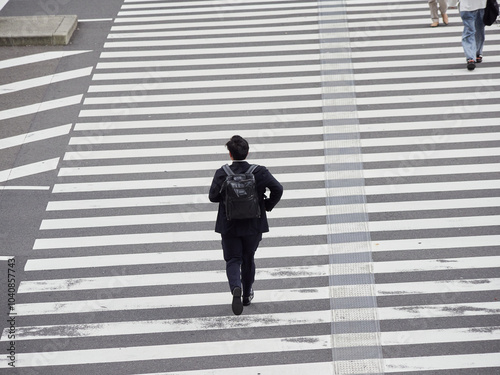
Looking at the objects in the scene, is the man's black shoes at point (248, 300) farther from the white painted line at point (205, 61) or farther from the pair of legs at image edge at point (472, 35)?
the pair of legs at image edge at point (472, 35)

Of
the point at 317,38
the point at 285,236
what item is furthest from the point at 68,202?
the point at 317,38

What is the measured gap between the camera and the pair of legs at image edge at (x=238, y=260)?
265 inches

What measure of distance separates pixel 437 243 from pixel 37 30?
8834 millimetres

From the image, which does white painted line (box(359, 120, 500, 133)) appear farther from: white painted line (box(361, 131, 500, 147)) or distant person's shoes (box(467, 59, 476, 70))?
distant person's shoes (box(467, 59, 476, 70))

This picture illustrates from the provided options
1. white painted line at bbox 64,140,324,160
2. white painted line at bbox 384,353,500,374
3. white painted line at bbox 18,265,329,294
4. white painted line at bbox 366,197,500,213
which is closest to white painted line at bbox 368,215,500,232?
white painted line at bbox 366,197,500,213

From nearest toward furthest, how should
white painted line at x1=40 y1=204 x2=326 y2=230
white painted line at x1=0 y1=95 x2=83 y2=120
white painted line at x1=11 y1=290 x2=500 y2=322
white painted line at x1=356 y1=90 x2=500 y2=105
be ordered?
white painted line at x1=11 y1=290 x2=500 y2=322 < white painted line at x1=40 y1=204 x2=326 y2=230 < white painted line at x1=356 y1=90 x2=500 y2=105 < white painted line at x1=0 y1=95 x2=83 y2=120

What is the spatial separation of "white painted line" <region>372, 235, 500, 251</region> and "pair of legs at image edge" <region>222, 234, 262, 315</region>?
1.84m

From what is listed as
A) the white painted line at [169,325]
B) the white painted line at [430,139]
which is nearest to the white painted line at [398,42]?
the white painted line at [430,139]

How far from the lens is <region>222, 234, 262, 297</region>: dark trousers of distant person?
6727 millimetres

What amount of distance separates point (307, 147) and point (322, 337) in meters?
3.83

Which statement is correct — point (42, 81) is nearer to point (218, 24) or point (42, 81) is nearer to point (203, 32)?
point (203, 32)

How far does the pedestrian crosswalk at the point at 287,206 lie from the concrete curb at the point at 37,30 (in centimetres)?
95

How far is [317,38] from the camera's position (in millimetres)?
12805

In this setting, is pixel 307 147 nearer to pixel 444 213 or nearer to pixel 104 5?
pixel 444 213
